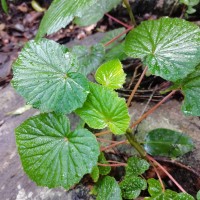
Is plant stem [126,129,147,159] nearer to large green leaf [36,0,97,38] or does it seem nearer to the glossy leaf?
the glossy leaf

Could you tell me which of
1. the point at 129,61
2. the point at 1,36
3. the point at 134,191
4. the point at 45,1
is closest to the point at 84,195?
the point at 134,191

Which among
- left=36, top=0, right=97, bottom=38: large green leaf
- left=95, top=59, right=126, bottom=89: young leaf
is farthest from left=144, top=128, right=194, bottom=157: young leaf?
left=36, top=0, right=97, bottom=38: large green leaf

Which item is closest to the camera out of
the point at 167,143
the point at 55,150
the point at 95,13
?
the point at 55,150

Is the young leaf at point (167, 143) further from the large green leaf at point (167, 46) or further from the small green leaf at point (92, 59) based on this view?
the small green leaf at point (92, 59)

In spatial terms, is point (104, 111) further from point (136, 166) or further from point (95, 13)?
point (95, 13)

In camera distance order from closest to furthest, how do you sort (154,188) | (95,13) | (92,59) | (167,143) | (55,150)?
(55,150) < (154,188) < (167,143) < (92,59) < (95,13)

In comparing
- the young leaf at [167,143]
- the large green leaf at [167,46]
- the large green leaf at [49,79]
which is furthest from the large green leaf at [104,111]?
the young leaf at [167,143]

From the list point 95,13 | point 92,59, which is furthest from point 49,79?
point 95,13

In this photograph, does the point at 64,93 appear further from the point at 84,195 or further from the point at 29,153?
the point at 84,195
